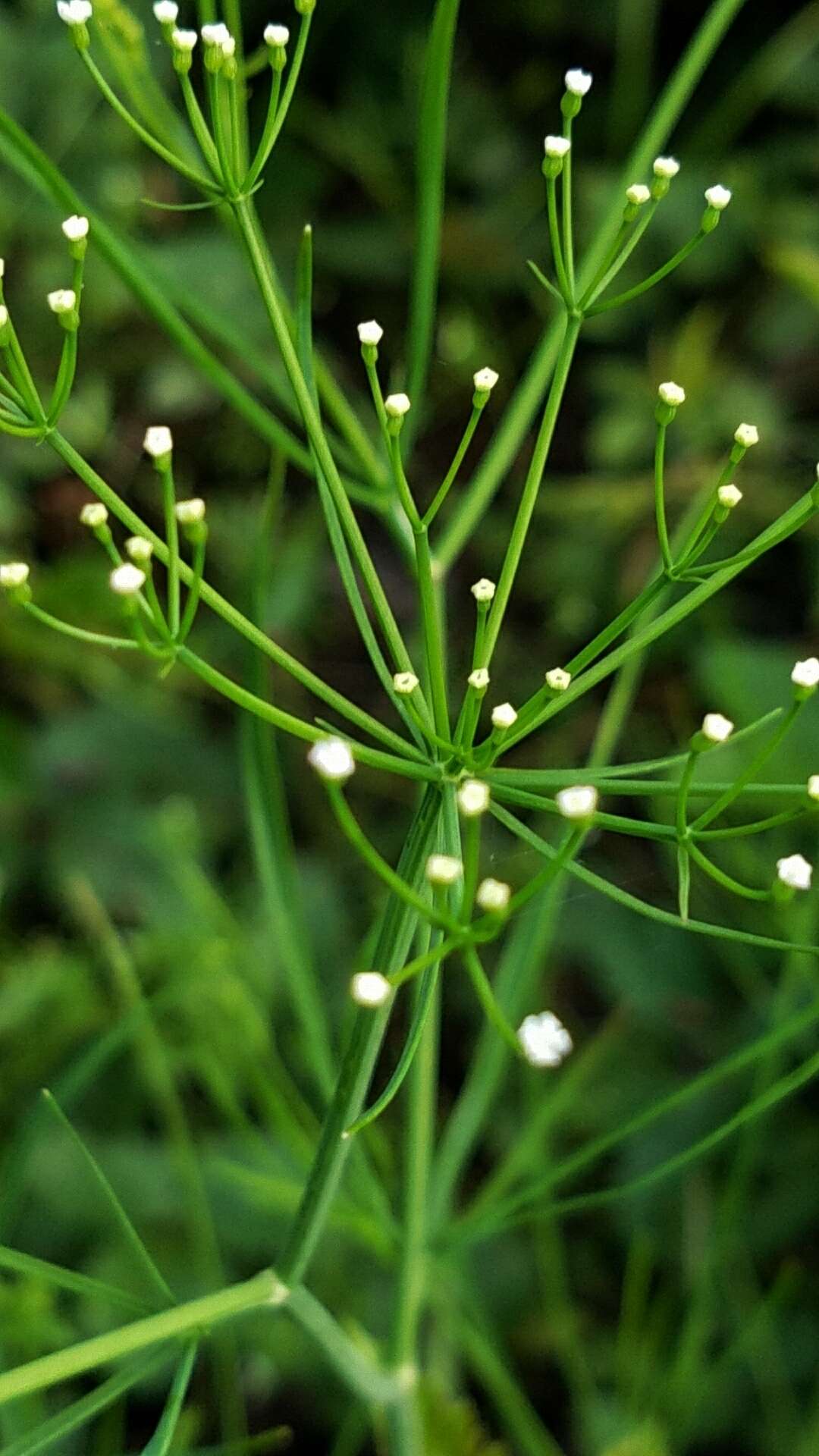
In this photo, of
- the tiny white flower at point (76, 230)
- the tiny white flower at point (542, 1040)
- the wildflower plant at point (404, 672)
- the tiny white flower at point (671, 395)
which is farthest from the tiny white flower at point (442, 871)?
the tiny white flower at point (76, 230)

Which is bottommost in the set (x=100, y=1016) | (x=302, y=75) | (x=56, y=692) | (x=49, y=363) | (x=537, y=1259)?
(x=537, y=1259)

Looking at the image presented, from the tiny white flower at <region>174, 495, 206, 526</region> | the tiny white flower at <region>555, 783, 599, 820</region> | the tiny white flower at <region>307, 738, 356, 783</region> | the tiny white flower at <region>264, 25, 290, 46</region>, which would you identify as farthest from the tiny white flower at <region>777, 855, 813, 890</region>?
the tiny white flower at <region>264, 25, 290, 46</region>

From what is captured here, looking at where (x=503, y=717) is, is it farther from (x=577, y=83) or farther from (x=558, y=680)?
(x=577, y=83)

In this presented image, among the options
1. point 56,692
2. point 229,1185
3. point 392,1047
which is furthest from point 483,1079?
point 56,692

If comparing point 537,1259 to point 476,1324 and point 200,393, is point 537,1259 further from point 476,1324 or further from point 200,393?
point 200,393

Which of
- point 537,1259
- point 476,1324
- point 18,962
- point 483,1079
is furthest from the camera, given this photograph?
point 18,962

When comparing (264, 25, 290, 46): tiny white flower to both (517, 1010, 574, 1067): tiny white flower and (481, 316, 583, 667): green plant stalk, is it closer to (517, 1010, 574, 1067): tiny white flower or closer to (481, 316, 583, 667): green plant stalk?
(481, 316, 583, 667): green plant stalk
